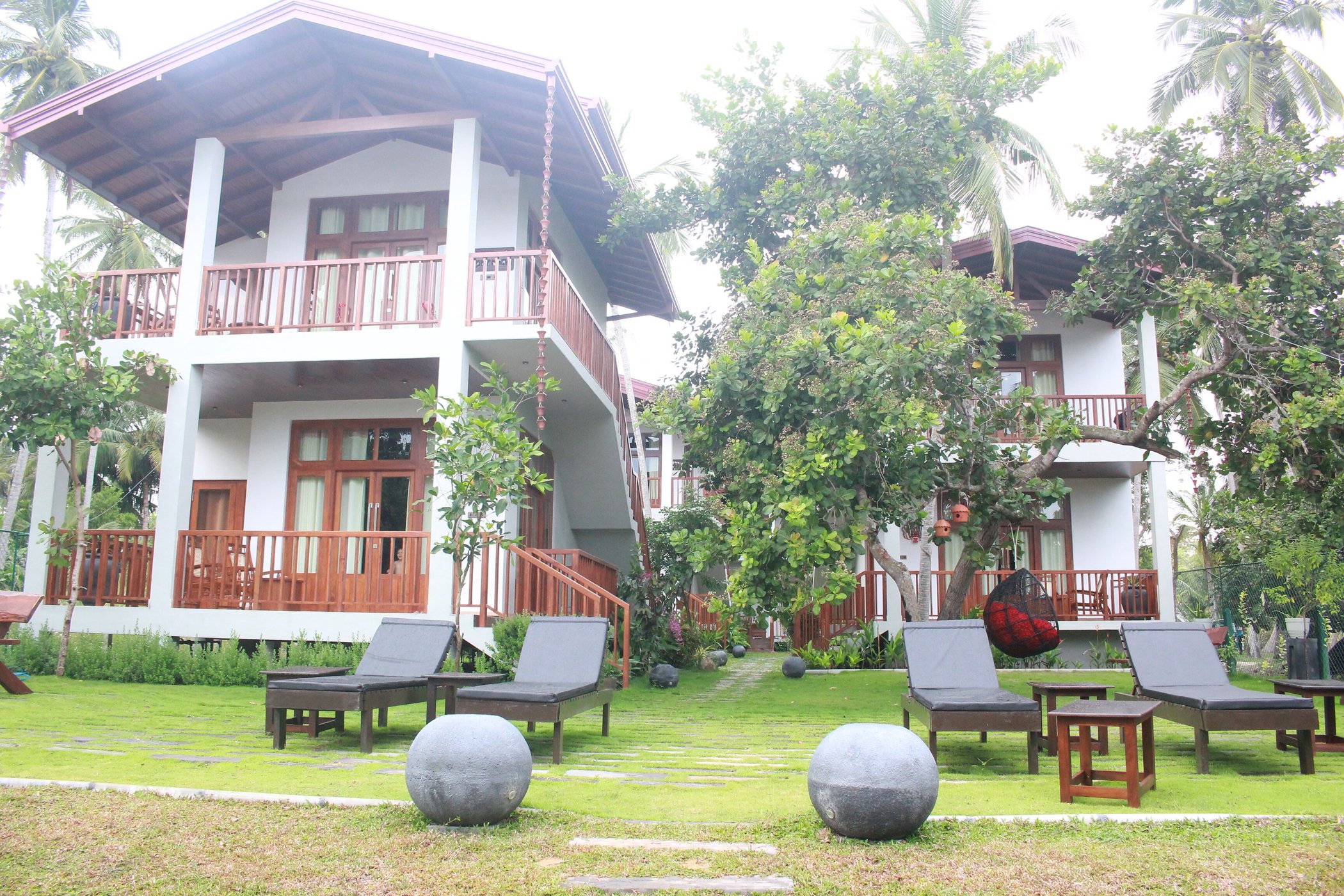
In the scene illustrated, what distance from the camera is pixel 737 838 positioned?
4.21 meters

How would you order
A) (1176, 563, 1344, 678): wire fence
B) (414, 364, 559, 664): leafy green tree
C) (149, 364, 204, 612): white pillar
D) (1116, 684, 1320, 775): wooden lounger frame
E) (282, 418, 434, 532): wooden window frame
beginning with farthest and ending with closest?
(1176, 563, 1344, 678): wire fence, (282, 418, 434, 532): wooden window frame, (149, 364, 204, 612): white pillar, (414, 364, 559, 664): leafy green tree, (1116, 684, 1320, 775): wooden lounger frame

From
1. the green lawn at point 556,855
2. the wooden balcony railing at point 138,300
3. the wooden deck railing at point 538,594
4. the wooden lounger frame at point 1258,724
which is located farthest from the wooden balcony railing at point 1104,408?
the green lawn at point 556,855

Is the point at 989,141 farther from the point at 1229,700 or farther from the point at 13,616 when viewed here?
the point at 13,616

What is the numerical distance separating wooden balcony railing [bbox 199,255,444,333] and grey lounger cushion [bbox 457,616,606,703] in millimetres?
5203

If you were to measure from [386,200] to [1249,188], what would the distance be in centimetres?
1090

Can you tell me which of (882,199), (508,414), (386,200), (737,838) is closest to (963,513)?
(882,199)

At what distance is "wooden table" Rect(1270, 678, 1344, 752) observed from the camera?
22.0 ft

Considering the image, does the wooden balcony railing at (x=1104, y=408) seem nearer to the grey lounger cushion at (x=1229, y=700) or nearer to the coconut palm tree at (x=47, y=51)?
the grey lounger cushion at (x=1229, y=700)

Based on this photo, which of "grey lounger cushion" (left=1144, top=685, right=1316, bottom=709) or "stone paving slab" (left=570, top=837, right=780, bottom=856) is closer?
"stone paving slab" (left=570, top=837, right=780, bottom=856)

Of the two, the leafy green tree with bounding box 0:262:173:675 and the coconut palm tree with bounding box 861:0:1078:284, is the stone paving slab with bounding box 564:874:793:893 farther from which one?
the coconut palm tree with bounding box 861:0:1078:284

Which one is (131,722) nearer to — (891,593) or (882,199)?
(882,199)

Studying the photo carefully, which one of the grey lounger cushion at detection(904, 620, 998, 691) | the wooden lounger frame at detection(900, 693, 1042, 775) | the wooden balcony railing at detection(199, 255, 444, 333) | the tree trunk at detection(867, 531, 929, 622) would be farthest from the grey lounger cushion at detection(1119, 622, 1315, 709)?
the wooden balcony railing at detection(199, 255, 444, 333)

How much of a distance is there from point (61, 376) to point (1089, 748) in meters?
10.5

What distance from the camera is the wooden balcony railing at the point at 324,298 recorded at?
462 inches
